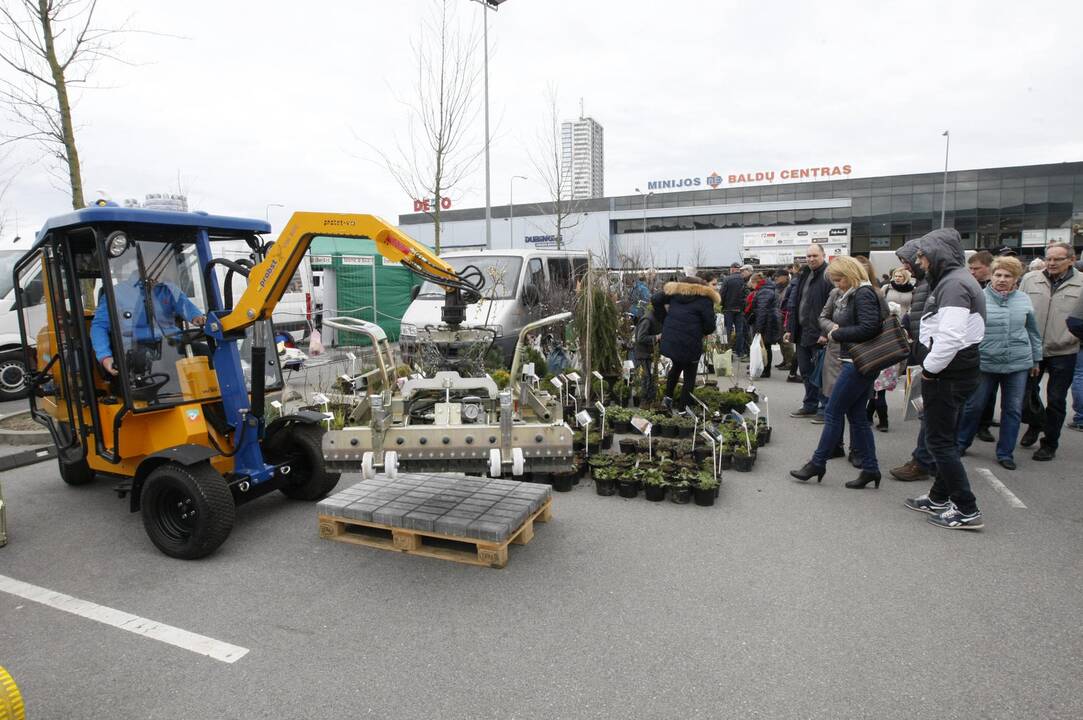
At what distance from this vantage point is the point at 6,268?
34.7 feet

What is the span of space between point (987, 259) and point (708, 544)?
14.2 feet

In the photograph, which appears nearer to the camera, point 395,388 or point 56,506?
point 395,388

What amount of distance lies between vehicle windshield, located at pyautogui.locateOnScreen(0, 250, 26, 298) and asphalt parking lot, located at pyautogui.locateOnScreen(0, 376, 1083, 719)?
6.94 m

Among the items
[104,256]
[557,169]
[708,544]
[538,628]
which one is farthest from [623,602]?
[557,169]

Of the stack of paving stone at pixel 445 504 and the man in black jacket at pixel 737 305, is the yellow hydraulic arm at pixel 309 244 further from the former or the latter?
the man in black jacket at pixel 737 305

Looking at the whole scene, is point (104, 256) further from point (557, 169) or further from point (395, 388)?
point (557, 169)

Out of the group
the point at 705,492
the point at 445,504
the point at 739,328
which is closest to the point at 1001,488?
the point at 705,492

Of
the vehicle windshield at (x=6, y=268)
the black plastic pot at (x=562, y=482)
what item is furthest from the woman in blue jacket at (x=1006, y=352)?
the vehicle windshield at (x=6, y=268)

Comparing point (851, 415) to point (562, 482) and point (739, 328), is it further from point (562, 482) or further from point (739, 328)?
point (739, 328)

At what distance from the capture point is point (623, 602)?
375cm

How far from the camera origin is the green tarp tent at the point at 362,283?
15.2 m

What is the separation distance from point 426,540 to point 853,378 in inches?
A: 150

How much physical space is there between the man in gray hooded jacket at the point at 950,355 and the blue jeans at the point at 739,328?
8.74 meters

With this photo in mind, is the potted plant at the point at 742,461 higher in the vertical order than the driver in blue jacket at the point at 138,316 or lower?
lower
